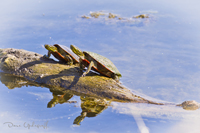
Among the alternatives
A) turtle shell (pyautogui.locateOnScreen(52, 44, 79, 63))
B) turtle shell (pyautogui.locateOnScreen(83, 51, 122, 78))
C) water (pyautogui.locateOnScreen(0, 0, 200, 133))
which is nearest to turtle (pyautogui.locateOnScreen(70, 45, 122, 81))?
turtle shell (pyautogui.locateOnScreen(83, 51, 122, 78))

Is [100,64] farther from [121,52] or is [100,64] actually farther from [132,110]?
[121,52]

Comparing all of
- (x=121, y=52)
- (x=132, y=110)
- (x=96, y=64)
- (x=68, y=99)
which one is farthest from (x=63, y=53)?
(x=121, y=52)

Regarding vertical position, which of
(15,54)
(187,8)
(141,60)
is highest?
(187,8)

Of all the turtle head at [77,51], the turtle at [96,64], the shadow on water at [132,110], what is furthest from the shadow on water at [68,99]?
the turtle head at [77,51]

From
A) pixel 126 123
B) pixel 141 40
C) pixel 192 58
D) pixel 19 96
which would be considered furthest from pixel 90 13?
pixel 126 123

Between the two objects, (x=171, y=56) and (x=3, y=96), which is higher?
(x=171, y=56)

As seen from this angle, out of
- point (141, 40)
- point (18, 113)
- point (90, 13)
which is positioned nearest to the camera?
point (18, 113)

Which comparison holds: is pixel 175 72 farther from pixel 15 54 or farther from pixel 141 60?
pixel 15 54

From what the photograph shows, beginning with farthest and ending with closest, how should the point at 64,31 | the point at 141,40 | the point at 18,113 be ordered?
the point at 64,31 → the point at 141,40 → the point at 18,113

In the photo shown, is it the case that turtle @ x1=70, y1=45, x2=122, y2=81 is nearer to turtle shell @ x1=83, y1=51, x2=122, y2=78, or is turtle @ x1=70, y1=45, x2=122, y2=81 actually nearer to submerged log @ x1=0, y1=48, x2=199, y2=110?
turtle shell @ x1=83, y1=51, x2=122, y2=78
